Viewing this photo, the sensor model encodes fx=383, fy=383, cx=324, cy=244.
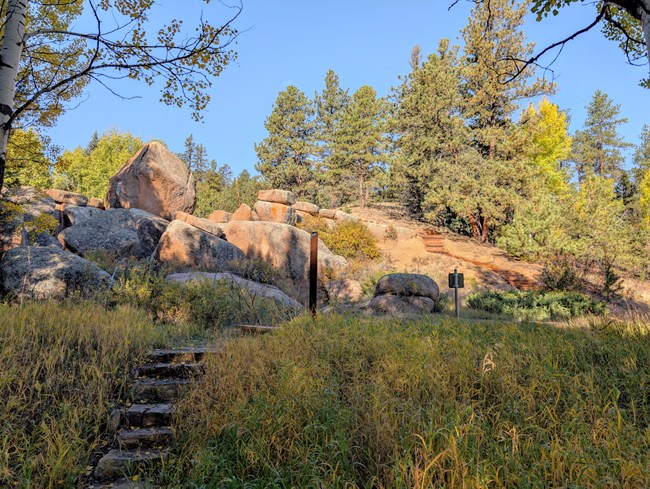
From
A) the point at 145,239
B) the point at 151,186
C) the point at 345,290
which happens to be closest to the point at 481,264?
the point at 345,290

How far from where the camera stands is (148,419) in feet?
12.7

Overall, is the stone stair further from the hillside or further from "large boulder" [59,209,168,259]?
the hillside

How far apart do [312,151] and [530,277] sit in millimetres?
21721

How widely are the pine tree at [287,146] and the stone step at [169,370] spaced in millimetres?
29280

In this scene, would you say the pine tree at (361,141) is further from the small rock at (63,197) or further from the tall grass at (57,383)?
the tall grass at (57,383)

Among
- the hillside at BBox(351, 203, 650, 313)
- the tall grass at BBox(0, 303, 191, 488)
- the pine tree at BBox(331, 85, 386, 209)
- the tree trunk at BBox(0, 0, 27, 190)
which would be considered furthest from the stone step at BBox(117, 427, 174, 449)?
the pine tree at BBox(331, 85, 386, 209)

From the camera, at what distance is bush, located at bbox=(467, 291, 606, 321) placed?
11844 mm

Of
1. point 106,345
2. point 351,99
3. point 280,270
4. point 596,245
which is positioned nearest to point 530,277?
point 596,245

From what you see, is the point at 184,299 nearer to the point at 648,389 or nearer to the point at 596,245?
the point at 648,389

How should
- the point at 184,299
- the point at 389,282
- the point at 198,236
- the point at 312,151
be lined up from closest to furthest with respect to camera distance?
the point at 184,299, the point at 389,282, the point at 198,236, the point at 312,151

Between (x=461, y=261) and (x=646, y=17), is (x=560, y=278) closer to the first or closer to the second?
(x=461, y=261)

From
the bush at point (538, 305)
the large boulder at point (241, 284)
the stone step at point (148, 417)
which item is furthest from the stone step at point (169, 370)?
the bush at point (538, 305)

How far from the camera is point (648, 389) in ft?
13.0

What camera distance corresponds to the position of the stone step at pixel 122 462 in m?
3.13
